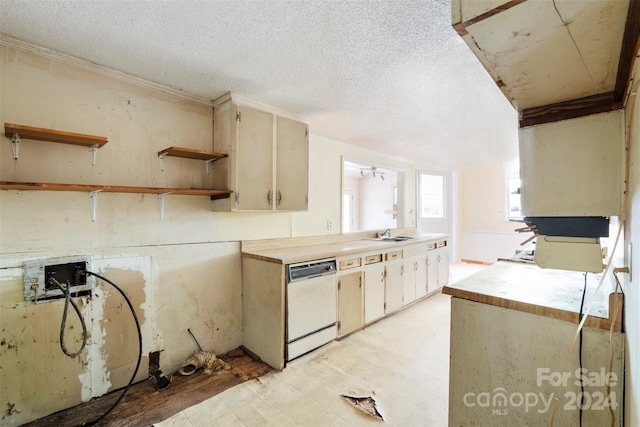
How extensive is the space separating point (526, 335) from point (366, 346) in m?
1.69

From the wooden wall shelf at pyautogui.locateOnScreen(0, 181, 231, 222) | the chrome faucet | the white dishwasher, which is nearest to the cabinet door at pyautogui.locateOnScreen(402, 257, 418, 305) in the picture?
the chrome faucet

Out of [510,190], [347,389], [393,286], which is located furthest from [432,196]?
[347,389]

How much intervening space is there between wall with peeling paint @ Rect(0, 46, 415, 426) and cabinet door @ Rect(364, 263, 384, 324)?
1.35 m

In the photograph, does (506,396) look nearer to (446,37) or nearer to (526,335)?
(526,335)

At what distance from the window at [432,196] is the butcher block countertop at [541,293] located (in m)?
4.20

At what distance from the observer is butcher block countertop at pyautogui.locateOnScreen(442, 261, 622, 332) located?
3.81 feet

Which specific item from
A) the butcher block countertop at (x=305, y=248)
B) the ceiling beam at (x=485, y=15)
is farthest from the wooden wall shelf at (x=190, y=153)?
the ceiling beam at (x=485, y=15)

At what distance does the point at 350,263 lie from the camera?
289 cm

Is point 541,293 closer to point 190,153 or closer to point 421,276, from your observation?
point 190,153

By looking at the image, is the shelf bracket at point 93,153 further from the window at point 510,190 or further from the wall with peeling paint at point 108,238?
the window at point 510,190

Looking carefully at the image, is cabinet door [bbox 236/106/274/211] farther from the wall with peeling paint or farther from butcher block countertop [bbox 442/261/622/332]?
butcher block countertop [bbox 442/261/622/332]

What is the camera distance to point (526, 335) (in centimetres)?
129

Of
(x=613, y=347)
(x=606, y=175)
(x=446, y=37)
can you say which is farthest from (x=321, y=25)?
(x=613, y=347)

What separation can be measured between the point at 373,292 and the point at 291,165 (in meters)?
1.68
